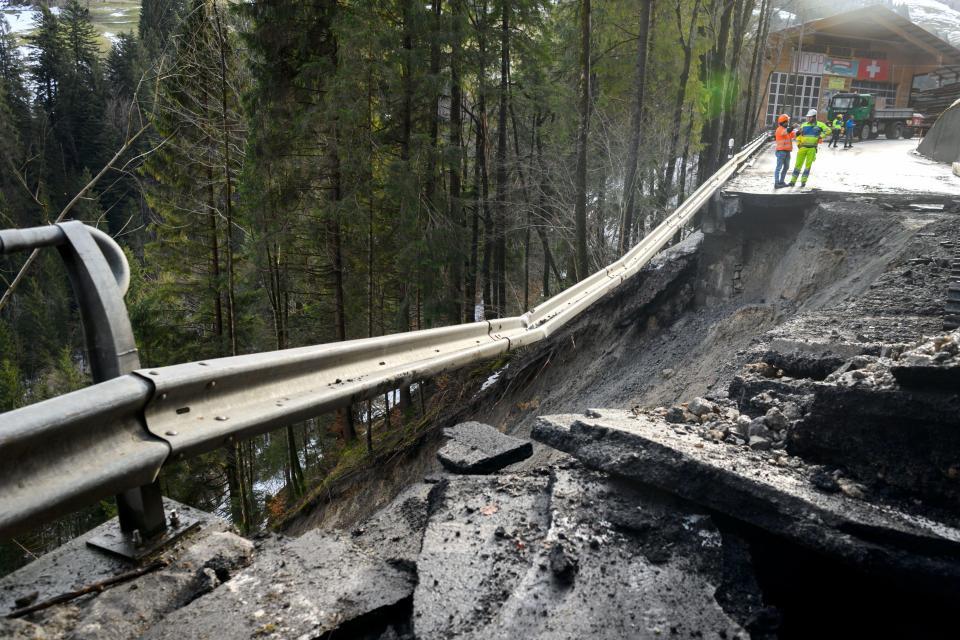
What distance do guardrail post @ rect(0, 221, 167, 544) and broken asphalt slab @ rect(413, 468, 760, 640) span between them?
1090 millimetres

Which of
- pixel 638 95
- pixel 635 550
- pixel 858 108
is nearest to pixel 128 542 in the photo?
pixel 635 550

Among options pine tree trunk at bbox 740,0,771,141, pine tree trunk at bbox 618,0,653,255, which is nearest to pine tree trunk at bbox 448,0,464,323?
pine tree trunk at bbox 618,0,653,255

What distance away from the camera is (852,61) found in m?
50.5

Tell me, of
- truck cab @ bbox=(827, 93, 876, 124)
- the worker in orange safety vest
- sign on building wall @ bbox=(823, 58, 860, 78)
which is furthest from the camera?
sign on building wall @ bbox=(823, 58, 860, 78)

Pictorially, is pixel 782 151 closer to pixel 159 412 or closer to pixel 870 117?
pixel 159 412

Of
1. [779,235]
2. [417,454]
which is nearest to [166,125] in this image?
[417,454]

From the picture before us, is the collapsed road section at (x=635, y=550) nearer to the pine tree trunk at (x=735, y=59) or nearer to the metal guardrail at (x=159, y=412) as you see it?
the metal guardrail at (x=159, y=412)

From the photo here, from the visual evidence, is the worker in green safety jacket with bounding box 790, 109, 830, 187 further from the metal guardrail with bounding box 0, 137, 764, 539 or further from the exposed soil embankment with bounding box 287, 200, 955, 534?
the metal guardrail with bounding box 0, 137, 764, 539

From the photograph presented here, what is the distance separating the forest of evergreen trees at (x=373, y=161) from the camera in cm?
1577

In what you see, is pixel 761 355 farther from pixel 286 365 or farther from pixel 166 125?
pixel 166 125

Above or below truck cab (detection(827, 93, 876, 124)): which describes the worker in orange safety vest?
below

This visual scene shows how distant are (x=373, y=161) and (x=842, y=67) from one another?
50.8 meters

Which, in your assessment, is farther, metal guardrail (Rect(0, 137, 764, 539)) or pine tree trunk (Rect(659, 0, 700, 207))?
pine tree trunk (Rect(659, 0, 700, 207))

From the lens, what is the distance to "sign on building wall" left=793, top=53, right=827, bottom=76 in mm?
49781
